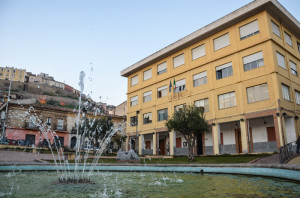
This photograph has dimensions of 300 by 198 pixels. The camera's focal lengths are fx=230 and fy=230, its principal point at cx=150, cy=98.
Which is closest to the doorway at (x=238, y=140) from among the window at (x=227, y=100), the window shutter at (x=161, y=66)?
the window at (x=227, y=100)

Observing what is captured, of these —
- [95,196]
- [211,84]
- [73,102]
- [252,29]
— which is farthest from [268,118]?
[73,102]

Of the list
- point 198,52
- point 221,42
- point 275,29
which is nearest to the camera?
point 275,29

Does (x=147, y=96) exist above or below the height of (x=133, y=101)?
above

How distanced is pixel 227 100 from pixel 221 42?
6141 mm

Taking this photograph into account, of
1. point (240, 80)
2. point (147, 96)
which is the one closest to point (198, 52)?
point (240, 80)

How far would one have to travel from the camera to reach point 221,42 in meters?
23.5

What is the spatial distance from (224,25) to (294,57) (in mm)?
7599

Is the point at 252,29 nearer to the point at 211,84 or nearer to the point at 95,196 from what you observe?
the point at 211,84

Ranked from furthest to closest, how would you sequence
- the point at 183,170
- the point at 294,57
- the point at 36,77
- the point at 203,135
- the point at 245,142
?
the point at 36,77 < the point at 203,135 < the point at 294,57 < the point at 245,142 < the point at 183,170

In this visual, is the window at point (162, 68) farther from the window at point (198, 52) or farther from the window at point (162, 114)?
the window at point (162, 114)

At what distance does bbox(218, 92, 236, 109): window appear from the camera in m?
21.5

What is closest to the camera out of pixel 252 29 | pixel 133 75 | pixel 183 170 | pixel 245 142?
pixel 183 170

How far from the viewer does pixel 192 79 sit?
2580 cm

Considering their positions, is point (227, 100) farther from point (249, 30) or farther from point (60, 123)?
point (60, 123)
